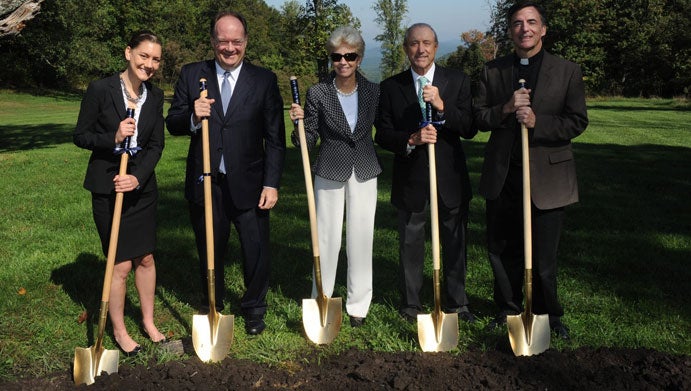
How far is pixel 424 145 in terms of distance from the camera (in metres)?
4.74

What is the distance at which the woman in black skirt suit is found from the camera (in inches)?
163

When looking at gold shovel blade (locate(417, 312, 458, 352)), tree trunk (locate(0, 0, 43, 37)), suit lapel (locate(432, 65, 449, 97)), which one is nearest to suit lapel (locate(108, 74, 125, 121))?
suit lapel (locate(432, 65, 449, 97))

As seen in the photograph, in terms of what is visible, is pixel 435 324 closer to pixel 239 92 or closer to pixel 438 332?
pixel 438 332

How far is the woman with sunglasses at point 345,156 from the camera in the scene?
4668 millimetres

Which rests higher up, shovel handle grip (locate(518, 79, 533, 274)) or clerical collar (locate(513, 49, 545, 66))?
clerical collar (locate(513, 49, 545, 66))

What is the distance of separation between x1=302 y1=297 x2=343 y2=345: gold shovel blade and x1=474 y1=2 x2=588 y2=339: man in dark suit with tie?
1283 mm

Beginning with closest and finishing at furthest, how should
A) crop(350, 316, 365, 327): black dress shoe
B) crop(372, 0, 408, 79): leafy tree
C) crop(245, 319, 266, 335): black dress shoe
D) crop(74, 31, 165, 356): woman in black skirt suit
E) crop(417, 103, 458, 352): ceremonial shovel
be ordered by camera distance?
crop(74, 31, 165, 356): woman in black skirt suit → crop(417, 103, 458, 352): ceremonial shovel → crop(245, 319, 266, 335): black dress shoe → crop(350, 316, 365, 327): black dress shoe → crop(372, 0, 408, 79): leafy tree

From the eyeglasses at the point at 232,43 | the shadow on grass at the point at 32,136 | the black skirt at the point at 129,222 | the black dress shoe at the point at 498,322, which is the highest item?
the eyeglasses at the point at 232,43

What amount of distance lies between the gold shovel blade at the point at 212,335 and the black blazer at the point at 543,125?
2.18 m

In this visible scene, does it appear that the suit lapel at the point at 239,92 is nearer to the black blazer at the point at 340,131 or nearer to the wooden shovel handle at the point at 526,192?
the black blazer at the point at 340,131

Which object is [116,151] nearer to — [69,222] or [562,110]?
[562,110]

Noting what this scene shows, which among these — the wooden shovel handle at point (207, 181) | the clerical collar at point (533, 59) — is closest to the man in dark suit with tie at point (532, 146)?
the clerical collar at point (533, 59)

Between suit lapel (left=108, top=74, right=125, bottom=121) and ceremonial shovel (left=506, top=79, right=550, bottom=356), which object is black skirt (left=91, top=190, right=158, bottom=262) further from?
ceremonial shovel (left=506, top=79, right=550, bottom=356)

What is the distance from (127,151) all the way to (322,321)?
190 centimetres
